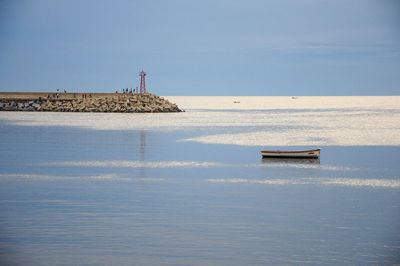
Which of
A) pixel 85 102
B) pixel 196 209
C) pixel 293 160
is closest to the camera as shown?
pixel 196 209

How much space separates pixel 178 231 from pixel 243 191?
720cm

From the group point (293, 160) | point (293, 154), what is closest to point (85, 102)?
point (293, 154)

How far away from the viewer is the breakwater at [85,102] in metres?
107

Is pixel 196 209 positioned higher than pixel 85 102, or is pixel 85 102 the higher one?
pixel 85 102

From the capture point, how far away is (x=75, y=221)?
53.8 feet

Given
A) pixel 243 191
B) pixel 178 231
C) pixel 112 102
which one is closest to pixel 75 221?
pixel 178 231

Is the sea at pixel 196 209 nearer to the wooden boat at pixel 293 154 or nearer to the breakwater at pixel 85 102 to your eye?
the wooden boat at pixel 293 154

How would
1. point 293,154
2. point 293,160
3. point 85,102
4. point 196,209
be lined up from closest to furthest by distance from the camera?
1. point 196,209
2. point 293,160
3. point 293,154
4. point 85,102

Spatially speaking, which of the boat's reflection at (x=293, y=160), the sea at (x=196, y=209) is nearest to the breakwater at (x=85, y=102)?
the sea at (x=196, y=209)

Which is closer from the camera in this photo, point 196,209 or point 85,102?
point 196,209

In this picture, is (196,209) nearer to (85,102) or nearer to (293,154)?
(293,154)

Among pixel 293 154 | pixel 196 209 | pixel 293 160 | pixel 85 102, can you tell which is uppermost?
pixel 85 102

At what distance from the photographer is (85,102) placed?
109000 millimetres

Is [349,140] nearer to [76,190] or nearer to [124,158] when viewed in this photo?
[124,158]
